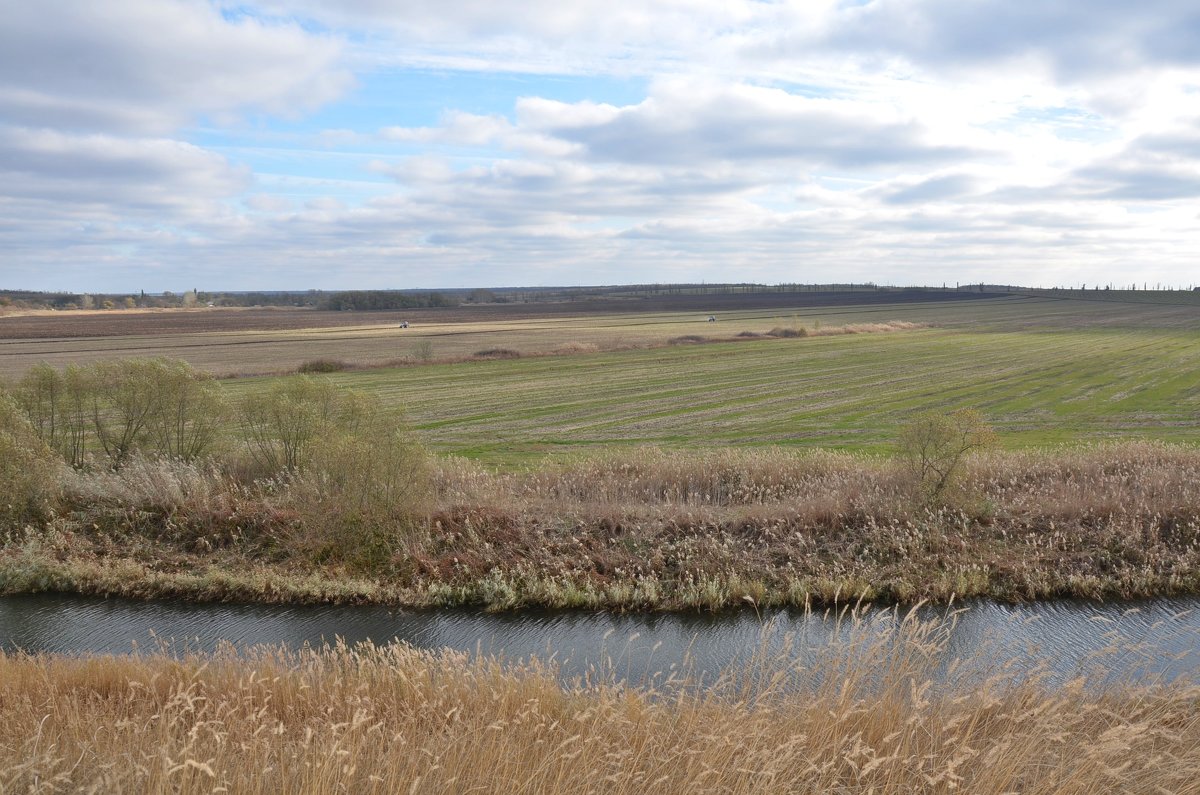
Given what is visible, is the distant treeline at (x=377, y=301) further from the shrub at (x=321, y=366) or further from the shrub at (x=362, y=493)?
the shrub at (x=362, y=493)

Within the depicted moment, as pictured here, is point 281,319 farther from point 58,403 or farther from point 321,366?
point 58,403

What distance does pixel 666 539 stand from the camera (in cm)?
1741

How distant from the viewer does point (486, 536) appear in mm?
17766

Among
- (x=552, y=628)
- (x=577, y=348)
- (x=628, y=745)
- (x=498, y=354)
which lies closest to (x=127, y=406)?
(x=552, y=628)

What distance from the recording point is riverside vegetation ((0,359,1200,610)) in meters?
16.0

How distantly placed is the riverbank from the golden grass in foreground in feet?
25.4

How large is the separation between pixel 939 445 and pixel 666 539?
6.44m

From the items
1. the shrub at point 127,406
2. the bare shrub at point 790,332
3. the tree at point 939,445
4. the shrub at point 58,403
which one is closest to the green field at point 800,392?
the tree at point 939,445

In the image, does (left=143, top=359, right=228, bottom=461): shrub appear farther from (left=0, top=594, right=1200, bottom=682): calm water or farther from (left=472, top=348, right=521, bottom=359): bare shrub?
(left=472, top=348, right=521, bottom=359): bare shrub

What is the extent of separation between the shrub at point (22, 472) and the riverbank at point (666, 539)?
23.9 inches

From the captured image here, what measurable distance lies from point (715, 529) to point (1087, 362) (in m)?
42.0

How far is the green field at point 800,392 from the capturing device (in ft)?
92.9

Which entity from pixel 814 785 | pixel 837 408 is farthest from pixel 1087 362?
pixel 814 785

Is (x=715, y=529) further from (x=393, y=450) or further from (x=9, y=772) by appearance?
(x=9, y=772)
